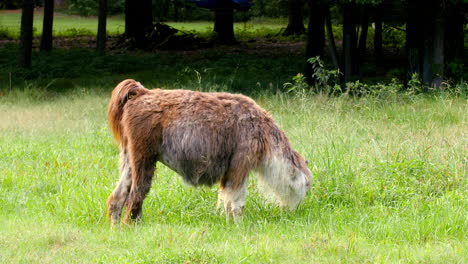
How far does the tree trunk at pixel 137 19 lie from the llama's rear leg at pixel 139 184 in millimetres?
19940

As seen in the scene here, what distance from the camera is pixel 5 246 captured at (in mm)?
5453

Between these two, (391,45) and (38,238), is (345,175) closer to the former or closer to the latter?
(38,238)

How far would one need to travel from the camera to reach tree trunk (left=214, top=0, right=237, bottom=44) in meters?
27.8

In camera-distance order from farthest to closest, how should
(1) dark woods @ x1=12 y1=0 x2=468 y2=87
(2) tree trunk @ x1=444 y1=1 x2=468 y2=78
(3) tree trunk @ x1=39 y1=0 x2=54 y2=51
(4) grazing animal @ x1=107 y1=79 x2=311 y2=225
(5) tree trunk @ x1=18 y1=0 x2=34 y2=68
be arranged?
(3) tree trunk @ x1=39 y1=0 x2=54 y2=51 < (5) tree trunk @ x1=18 y1=0 x2=34 y2=68 < (2) tree trunk @ x1=444 y1=1 x2=468 y2=78 < (1) dark woods @ x1=12 y1=0 x2=468 y2=87 < (4) grazing animal @ x1=107 y1=79 x2=311 y2=225

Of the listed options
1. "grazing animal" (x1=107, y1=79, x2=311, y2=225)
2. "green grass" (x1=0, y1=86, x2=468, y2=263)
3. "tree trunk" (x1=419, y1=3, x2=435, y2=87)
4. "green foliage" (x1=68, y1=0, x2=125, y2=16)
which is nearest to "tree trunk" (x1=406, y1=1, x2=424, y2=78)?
"tree trunk" (x1=419, y1=3, x2=435, y2=87)

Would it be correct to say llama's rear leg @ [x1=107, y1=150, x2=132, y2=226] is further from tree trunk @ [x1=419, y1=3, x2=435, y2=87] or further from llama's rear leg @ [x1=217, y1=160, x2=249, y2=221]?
tree trunk @ [x1=419, y1=3, x2=435, y2=87]

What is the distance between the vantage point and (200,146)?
623cm

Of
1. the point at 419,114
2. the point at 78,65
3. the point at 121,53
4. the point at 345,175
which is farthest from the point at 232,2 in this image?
the point at 345,175

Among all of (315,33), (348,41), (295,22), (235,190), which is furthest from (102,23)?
(235,190)

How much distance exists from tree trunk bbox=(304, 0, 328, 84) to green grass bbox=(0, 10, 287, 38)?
14.2 metres

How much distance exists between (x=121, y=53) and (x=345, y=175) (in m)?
18.5

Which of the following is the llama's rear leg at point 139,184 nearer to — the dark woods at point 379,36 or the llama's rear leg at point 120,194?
the llama's rear leg at point 120,194

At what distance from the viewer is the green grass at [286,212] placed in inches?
213

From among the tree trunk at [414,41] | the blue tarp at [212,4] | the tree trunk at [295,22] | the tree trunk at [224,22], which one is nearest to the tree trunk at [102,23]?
the tree trunk at [224,22]
